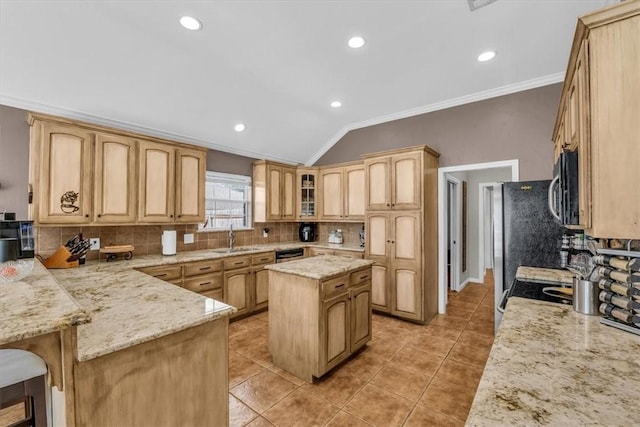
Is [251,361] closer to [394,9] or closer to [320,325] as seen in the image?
[320,325]

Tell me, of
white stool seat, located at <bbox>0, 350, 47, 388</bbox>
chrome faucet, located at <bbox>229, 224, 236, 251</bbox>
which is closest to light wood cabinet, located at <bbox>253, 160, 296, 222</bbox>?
chrome faucet, located at <bbox>229, 224, 236, 251</bbox>

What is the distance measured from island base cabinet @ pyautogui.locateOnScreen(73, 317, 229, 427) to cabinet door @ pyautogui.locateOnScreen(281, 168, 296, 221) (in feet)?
11.0

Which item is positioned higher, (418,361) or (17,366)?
(17,366)

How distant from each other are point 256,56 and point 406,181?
2.27 meters

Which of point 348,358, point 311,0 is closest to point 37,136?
point 311,0

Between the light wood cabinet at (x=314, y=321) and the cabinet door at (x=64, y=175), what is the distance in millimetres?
2002

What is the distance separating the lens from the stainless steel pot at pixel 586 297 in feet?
4.47

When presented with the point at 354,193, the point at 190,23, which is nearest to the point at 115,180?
the point at 190,23

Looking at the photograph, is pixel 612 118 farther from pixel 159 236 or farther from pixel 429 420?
pixel 159 236

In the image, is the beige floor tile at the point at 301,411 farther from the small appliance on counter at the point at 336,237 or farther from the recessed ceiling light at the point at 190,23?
the recessed ceiling light at the point at 190,23

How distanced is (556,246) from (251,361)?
9.95 ft

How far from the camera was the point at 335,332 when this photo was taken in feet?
7.89

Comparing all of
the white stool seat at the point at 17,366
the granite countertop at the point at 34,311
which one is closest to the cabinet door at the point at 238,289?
the granite countertop at the point at 34,311

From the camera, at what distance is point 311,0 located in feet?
6.74
